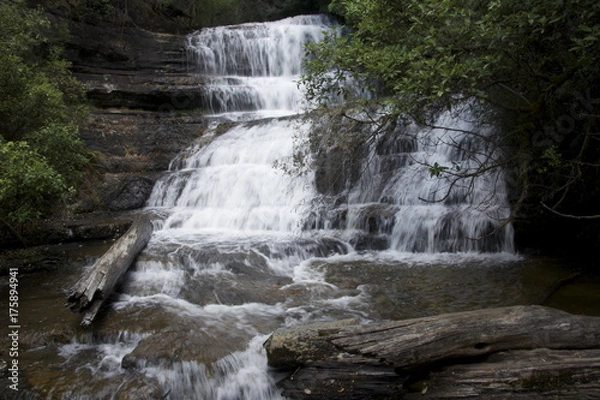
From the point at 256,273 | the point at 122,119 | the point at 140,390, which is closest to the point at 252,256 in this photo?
the point at 256,273

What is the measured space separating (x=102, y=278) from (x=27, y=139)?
14.5 ft

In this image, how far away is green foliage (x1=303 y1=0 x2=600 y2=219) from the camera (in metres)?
4.23

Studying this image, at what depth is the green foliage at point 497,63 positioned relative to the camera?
4234 millimetres

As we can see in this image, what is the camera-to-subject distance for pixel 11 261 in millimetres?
7473

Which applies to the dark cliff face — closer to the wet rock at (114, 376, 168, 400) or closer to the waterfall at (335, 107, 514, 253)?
the wet rock at (114, 376, 168, 400)

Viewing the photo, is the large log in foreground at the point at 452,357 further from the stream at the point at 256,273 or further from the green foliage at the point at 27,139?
the green foliage at the point at 27,139

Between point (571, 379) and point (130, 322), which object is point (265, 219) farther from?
point (571, 379)

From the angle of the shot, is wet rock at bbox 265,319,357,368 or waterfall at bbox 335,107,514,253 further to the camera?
waterfall at bbox 335,107,514,253

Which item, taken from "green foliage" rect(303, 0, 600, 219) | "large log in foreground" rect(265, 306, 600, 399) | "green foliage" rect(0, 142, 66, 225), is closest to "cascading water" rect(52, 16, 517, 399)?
"large log in foreground" rect(265, 306, 600, 399)

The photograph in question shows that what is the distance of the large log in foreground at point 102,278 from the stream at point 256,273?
0.19m

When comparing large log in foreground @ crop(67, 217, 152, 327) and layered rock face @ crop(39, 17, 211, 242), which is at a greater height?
layered rock face @ crop(39, 17, 211, 242)

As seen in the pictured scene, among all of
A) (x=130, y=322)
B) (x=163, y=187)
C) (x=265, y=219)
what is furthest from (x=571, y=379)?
(x=163, y=187)

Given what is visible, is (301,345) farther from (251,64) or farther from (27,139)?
(251,64)

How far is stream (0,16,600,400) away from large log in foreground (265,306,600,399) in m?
0.59
